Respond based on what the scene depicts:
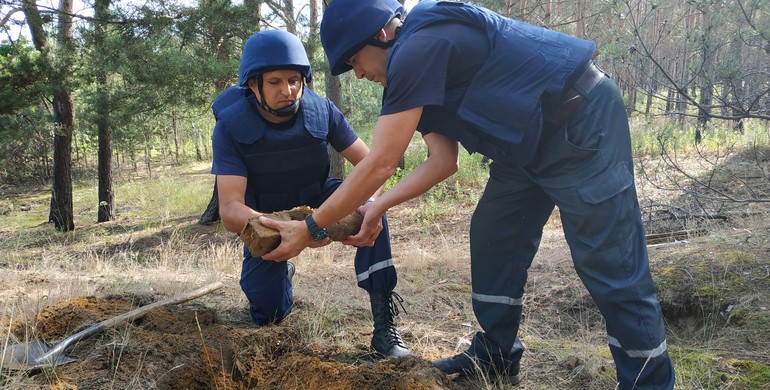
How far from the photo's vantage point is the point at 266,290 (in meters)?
3.32

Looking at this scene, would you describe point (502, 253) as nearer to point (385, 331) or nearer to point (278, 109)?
point (385, 331)

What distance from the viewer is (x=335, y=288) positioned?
4.46 m

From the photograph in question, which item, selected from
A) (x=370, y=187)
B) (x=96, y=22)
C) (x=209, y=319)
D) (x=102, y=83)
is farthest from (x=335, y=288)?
(x=102, y=83)

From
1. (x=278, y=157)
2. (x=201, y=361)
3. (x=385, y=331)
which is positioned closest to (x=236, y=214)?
(x=278, y=157)

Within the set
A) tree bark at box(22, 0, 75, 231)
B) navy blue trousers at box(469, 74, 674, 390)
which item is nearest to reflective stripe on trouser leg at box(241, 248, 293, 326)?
navy blue trousers at box(469, 74, 674, 390)

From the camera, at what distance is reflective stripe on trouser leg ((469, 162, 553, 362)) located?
2.55 m

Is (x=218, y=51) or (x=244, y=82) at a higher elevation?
(x=218, y=51)

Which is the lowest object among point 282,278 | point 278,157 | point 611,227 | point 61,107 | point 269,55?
point 282,278

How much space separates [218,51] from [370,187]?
24.0 feet

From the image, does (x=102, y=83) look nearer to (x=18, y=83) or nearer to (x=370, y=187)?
(x=18, y=83)

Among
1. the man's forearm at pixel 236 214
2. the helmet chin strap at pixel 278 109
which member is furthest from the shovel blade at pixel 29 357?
the helmet chin strap at pixel 278 109

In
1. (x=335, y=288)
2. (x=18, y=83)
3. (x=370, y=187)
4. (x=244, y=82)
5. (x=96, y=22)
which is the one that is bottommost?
(x=335, y=288)

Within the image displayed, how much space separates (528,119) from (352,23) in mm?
767

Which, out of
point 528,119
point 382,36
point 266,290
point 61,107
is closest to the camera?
point 528,119
